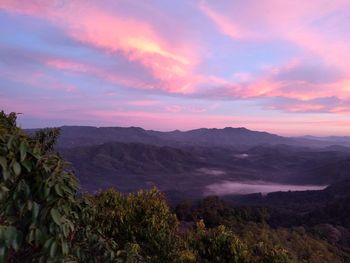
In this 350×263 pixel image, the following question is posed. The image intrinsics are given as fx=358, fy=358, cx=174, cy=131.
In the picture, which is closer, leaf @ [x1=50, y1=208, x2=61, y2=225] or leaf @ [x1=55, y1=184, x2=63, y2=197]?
leaf @ [x1=50, y1=208, x2=61, y2=225]

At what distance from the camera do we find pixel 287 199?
446 ft

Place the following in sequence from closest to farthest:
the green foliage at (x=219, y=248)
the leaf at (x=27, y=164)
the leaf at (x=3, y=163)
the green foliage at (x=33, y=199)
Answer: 1. the leaf at (x=3, y=163)
2. the green foliage at (x=33, y=199)
3. the leaf at (x=27, y=164)
4. the green foliage at (x=219, y=248)

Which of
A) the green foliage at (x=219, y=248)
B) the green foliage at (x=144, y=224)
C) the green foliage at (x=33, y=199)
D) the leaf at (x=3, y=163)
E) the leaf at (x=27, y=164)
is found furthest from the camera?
the green foliage at (x=219, y=248)

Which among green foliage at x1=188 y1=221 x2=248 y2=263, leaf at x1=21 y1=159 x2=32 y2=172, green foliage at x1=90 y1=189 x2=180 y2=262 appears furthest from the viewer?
green foliage at x1=188 y1=221 x2=248 y2=263

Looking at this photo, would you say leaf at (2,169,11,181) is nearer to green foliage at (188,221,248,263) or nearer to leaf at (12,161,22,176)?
leaf at (12,161,22,176)

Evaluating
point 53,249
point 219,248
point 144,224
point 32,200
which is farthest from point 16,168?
point 219,248

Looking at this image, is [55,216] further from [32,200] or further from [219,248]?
[219,248]

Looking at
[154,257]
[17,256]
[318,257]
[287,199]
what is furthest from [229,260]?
[287,199]

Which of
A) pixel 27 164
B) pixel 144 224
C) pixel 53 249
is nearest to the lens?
pixel 53 249

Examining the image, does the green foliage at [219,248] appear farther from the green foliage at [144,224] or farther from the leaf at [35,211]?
the leaf at [35,211]

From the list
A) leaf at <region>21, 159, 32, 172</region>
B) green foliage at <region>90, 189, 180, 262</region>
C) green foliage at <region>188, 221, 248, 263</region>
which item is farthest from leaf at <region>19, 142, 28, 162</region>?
green foliage at <region>188, 221, 248, 263</region>

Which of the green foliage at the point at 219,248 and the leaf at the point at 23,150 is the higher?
the leaf at the point at 23,150

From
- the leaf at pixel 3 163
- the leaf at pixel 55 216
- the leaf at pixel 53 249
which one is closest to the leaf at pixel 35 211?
the leaf at pixel 55 216

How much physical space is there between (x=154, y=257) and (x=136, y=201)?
2.19m
